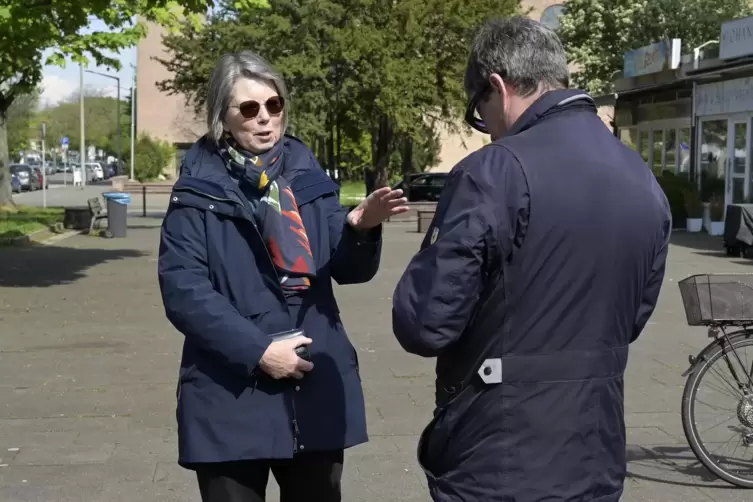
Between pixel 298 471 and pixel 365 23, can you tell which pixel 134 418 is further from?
pixel 365 23

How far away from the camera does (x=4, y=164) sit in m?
31.8

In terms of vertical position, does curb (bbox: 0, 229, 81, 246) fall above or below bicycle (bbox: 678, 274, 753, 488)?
below

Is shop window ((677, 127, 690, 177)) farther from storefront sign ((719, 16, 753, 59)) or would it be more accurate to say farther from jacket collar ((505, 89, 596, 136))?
jacket collar ((505, 89, 596, 136))

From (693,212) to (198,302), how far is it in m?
23.2

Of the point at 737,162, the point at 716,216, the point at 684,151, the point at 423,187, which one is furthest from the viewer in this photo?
the point at 423,187

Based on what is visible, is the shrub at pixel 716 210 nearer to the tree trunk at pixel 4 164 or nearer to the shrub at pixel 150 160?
the tree trunk at pixel 4 164

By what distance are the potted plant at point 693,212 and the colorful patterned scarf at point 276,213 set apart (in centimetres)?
2283

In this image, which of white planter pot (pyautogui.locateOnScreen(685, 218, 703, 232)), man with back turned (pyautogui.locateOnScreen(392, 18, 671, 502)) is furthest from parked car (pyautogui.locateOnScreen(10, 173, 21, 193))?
man with back turned (pyautogui.locateOnScreen(392, 18, 671, 502))

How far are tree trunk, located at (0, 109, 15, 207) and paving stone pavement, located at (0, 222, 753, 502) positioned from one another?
61.7 feet

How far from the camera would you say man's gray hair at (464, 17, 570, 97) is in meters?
2.44

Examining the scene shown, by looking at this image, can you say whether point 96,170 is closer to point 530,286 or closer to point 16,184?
point 16,184

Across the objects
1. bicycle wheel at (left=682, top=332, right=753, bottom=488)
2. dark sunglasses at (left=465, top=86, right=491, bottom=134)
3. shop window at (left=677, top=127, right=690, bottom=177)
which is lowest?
bicycle wheel at (left=682, top=332, right=753, bottom=488)

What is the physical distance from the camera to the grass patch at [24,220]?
867 inches

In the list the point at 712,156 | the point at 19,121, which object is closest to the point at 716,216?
the point at 712,156
